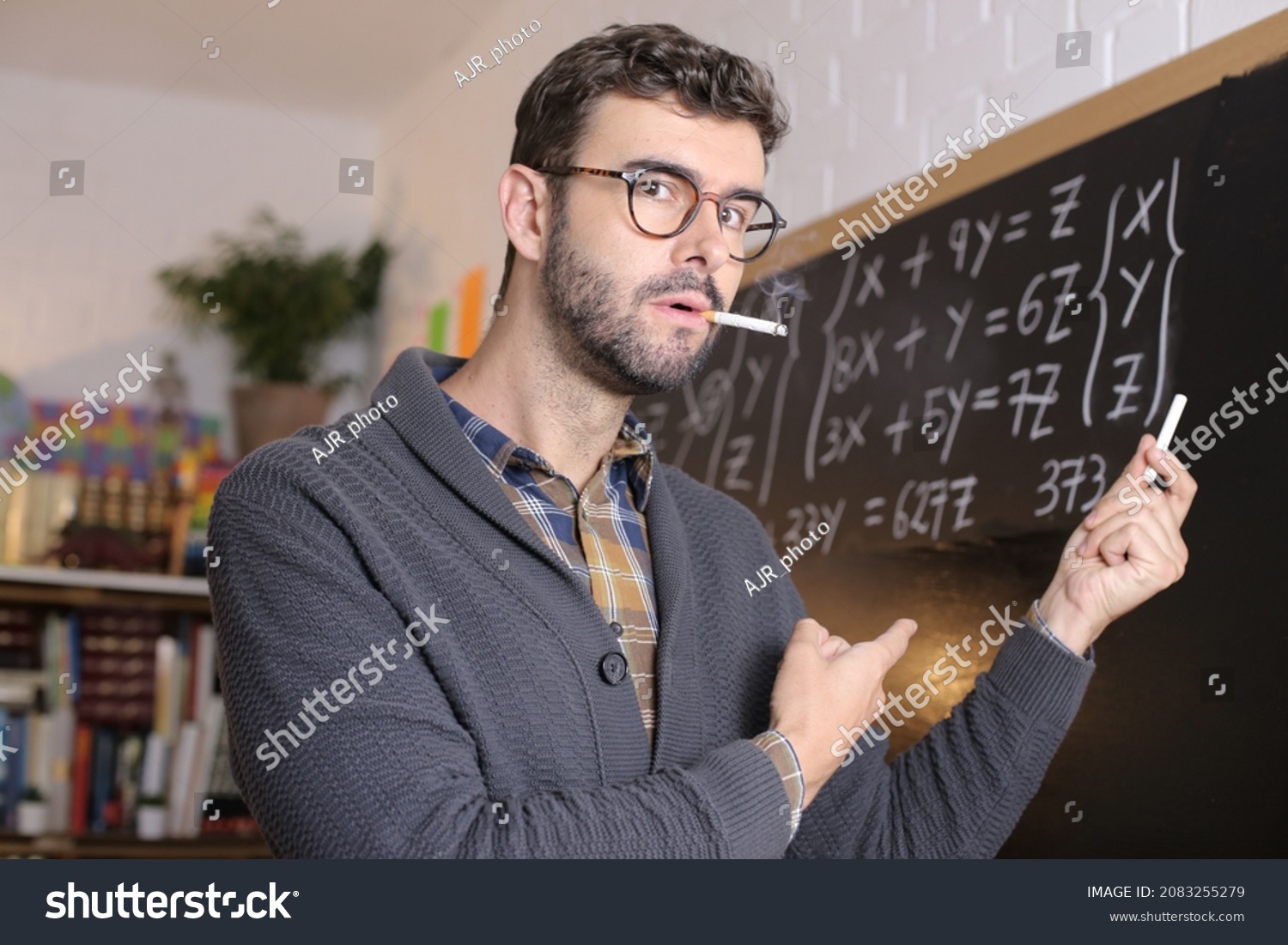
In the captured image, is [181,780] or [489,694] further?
[181,780]

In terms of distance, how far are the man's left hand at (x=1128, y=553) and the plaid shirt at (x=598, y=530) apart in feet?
1.22

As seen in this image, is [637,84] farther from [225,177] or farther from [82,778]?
[225,177]

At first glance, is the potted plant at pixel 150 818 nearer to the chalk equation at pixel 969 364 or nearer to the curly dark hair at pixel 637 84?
the chalk equation at pixel 969 364

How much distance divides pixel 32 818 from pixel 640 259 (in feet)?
8.68

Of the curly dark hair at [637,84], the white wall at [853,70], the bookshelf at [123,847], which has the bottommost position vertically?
the bookshelf at [123,847]

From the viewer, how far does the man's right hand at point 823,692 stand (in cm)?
98

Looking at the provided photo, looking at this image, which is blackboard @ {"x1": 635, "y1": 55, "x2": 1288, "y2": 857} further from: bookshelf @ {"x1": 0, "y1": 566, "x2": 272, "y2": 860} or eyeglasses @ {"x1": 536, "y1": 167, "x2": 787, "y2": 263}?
bookshelf @ {"x1": 0, "y1": 566, "x2": 272, "y2": 860}

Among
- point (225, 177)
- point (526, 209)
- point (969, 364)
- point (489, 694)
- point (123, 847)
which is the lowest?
point (123, 847)

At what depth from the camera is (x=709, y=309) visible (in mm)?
1170

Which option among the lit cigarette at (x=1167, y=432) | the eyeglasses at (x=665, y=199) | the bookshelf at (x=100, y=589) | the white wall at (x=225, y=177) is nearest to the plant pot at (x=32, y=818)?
the bookshelf at (x=100, y=589)

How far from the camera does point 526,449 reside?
1.16 m

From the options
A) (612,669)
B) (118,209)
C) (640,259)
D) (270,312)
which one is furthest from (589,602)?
(118,209)

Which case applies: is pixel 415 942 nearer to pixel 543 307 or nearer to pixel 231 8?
pixel 543 307

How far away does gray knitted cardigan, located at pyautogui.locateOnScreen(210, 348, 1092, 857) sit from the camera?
2.90 feet
